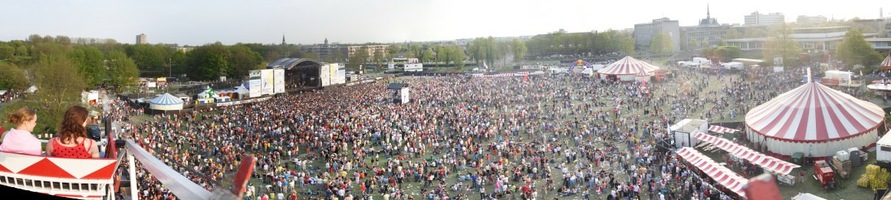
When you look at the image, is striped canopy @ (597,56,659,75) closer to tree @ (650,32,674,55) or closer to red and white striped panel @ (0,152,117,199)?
tree @ (650,32,674,55)

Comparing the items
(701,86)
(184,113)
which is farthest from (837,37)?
(184,113)

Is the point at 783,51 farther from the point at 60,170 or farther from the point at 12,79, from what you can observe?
the point at 60,170

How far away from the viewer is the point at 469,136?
65.7 ft

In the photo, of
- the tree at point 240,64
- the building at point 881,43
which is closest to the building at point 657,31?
the building at point 881,43

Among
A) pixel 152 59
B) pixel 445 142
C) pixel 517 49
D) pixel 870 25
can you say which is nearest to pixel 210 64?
pixel 152 59

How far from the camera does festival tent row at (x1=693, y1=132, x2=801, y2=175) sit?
13508 mm

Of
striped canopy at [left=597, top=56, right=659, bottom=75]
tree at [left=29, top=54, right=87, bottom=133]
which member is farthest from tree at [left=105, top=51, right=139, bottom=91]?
striped canopy at [left=597, top=56, right=659, bottom=75]

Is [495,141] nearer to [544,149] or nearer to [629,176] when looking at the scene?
[544,149]

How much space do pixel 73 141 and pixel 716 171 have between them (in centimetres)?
1306

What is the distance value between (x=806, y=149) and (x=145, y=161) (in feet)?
53.4

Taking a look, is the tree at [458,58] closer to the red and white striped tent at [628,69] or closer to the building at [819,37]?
the building at [819,37]

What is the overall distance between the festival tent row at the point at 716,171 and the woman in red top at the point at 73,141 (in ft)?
36.4

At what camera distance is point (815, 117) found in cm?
1609

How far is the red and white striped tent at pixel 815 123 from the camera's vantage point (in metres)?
15.4
